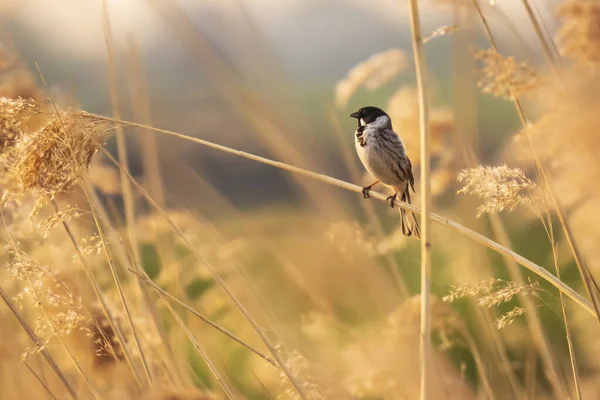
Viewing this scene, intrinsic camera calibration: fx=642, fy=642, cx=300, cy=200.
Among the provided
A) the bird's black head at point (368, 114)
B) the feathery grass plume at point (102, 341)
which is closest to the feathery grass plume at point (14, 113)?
the feathery grass plume at point (102, 341)

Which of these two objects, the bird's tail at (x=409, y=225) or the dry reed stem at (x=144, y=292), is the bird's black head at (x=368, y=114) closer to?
the bird's tail at (x=409, y=225)

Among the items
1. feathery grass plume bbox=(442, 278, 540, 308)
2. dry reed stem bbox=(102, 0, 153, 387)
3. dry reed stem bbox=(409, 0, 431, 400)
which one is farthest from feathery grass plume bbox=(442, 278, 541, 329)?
dry reed stem bbox=(102, 0, 153, 387)

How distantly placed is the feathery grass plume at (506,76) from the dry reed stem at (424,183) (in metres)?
0.39

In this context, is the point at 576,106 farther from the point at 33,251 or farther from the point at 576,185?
the point at 33,251

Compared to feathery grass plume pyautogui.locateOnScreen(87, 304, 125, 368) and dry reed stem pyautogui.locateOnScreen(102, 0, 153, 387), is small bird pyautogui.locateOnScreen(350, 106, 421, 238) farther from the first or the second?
feathery grass plume pyautogui.locateOnScreen(87, 304, 125, 368)

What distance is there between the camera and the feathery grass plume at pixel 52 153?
161cm

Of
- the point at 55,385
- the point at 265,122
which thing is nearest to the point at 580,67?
the point at 265,122

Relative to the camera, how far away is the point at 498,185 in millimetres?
1515

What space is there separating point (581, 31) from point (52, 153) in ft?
4.20

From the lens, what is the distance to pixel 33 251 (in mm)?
2107

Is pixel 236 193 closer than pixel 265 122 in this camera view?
No

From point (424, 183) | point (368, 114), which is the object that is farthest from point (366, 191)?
point (368, 114)

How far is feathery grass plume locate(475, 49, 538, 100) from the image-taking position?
1405 millimetres

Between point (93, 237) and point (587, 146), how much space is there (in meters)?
1.34
